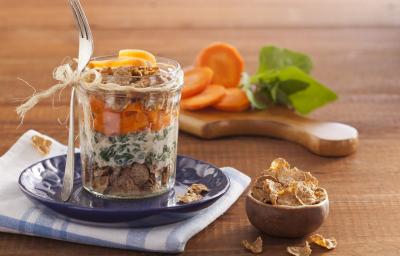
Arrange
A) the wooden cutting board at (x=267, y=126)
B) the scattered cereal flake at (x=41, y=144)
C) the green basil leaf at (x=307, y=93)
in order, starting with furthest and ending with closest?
the green basil leaf at (x=307, y=93) < the wooden cutting board at (x=267, y=126) < the scattered cereal flake at (x=41, y=144)

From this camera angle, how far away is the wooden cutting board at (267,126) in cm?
194

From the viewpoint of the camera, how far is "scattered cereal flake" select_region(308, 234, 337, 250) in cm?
137

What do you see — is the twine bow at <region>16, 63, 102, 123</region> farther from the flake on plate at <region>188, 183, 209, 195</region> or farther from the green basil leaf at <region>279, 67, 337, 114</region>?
the green basil leaf at <region>279, 67, 337, 114</region>

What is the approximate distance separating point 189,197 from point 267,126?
614 millimetres

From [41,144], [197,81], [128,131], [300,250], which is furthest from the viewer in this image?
[197,81]

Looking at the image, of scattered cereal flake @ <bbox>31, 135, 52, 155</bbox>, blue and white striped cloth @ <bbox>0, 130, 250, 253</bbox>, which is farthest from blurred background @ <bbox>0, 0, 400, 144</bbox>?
blue and white striped cloth @ <bbox>0, 130, 250, 253</bbox>

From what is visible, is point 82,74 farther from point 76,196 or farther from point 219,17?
point 219,17

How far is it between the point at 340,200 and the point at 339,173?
0.61ft

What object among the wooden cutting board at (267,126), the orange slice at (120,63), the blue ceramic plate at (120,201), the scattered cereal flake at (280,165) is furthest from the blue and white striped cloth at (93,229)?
the wooden cutting board at (267,126)

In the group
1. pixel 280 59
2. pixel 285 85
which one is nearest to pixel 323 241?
pixel 285 85

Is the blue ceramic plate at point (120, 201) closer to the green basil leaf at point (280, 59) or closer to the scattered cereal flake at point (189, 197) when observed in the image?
the scattered cereal flake at point (189, 197)

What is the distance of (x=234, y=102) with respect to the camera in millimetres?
2098

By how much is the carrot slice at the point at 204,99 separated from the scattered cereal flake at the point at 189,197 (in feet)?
2.04

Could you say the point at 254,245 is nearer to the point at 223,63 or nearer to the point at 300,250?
the point at 300,250
